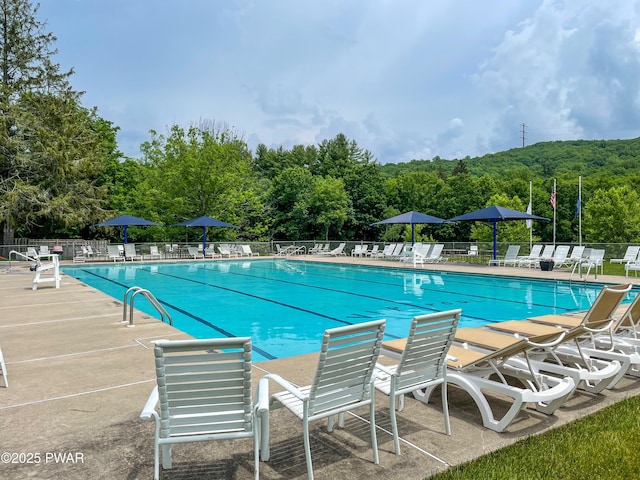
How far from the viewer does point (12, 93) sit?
27.1 m

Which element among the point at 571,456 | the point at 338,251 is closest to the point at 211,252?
the point at 338,251

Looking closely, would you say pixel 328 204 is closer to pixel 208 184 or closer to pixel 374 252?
pixel 208 184

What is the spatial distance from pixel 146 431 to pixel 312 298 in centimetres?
880

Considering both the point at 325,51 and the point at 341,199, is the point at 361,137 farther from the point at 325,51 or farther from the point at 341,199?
the point at 325,51

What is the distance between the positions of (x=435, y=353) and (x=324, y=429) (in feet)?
3.05

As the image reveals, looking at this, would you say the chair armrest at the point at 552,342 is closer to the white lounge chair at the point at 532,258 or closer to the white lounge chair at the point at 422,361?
the white lounge chair at the point at 422,361

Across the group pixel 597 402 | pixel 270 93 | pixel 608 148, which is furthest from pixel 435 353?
pixel 608 148

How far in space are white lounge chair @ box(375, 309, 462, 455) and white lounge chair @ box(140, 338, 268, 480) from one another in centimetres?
96

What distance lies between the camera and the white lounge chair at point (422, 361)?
2871mm

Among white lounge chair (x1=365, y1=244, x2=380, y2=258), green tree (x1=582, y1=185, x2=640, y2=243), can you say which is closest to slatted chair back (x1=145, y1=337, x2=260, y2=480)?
white lounge chair (x1=365, y1=244, x2=380, y2=258)

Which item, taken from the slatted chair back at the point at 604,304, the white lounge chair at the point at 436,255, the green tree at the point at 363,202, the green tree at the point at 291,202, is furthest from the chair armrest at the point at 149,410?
the green tree at the point at 363,202

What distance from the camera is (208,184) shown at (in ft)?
95.0

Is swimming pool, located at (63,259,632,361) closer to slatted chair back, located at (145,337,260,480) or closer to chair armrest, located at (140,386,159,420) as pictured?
chair armrest, located at (140,386,159,420)

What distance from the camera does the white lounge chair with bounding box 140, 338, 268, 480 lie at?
7.09 feet
